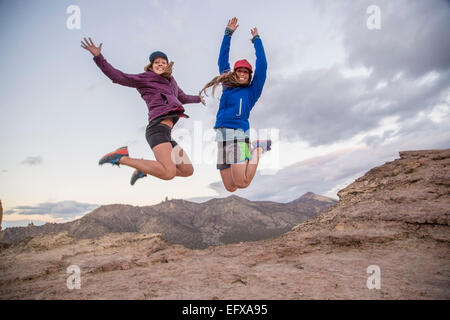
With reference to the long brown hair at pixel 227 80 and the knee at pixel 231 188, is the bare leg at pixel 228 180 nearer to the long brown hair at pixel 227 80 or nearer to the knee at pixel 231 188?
the knee at pixel 231 188

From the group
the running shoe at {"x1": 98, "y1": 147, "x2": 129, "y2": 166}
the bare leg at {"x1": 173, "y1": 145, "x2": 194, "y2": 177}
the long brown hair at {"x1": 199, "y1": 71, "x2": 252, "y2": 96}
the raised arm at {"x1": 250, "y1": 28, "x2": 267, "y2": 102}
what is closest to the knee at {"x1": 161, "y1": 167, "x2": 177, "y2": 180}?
the bare leg at {"x1": 173, "y1": 145, "x2": 194, "y2": 177}

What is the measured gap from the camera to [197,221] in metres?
48.4

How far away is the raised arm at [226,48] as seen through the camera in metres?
3.80

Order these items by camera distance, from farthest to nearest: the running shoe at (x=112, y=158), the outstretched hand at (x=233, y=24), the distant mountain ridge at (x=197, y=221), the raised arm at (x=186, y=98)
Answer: the distant mountain ridge at (x=197, y=221), the raised arm at (x=186, y=98), the outstretched hand at (x=233, y=24), the running shoe at (x=112, y=158)

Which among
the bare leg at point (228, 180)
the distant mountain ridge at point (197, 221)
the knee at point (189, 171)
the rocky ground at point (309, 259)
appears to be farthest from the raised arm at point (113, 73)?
the distant mountain ridge at point (197, 221)

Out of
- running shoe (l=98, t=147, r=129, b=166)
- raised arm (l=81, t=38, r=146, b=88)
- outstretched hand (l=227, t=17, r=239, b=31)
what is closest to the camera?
raised arm (l=81, t=38, r=146, b=88)

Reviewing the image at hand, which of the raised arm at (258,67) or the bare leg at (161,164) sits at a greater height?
the raised arm at (258,67)

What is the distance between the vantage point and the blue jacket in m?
3.66

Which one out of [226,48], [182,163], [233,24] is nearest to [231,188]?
[182,163]

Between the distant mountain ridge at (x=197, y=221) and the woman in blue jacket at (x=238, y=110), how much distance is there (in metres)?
35.6

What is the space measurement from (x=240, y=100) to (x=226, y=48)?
3.25 ft

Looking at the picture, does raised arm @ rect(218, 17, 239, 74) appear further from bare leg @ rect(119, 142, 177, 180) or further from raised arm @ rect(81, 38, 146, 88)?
bare leg @ rect(119, 142, 177, 180)
